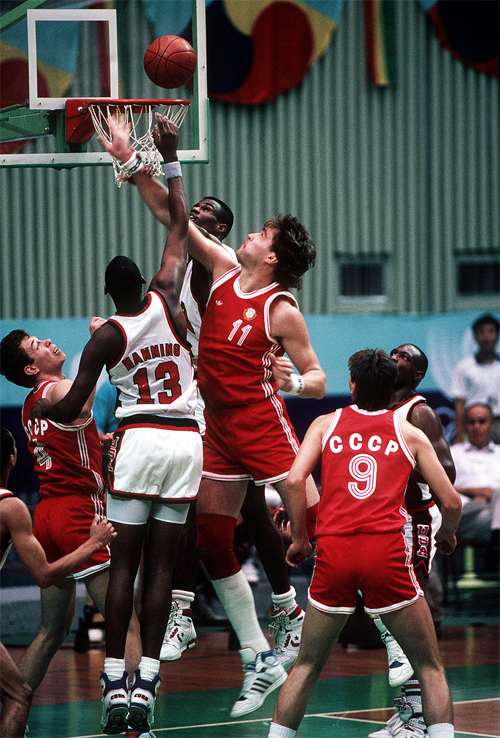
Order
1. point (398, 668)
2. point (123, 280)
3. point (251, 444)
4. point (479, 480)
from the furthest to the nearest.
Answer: point (479, 480) → point (251, 444) → point (398, 668) → point (123, 280)

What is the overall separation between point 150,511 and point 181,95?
9.75 meters

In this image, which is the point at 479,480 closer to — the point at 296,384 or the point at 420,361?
the point at 420,361

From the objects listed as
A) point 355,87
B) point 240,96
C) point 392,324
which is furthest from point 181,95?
point 392,324

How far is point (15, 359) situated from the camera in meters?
6.23

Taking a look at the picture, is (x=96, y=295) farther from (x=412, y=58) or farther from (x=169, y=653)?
(x=169, y=653)

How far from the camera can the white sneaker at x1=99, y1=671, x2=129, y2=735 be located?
205 inches

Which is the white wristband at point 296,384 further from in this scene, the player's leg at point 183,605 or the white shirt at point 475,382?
the white shirt at point 475,382

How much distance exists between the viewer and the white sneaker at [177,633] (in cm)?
620

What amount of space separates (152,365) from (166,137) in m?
1.20

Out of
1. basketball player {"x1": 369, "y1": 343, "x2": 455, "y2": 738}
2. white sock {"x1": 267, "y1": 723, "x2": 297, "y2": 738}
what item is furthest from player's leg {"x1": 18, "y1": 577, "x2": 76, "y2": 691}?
basketball player {"x1": 369, "y1": 343, "x2": 455, "y2": 738}

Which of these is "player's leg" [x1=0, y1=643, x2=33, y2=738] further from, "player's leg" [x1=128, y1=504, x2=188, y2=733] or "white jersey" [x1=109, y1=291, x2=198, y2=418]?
"white jersey" [x1=109, y1=291, x2=198, y2=418]

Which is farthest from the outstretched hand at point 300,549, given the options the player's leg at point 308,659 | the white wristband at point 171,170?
the white wristband at point 171,170

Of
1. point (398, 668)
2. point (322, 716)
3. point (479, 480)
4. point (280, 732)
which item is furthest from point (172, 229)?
point (479, 480)

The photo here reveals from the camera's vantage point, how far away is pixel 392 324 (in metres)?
12.4
